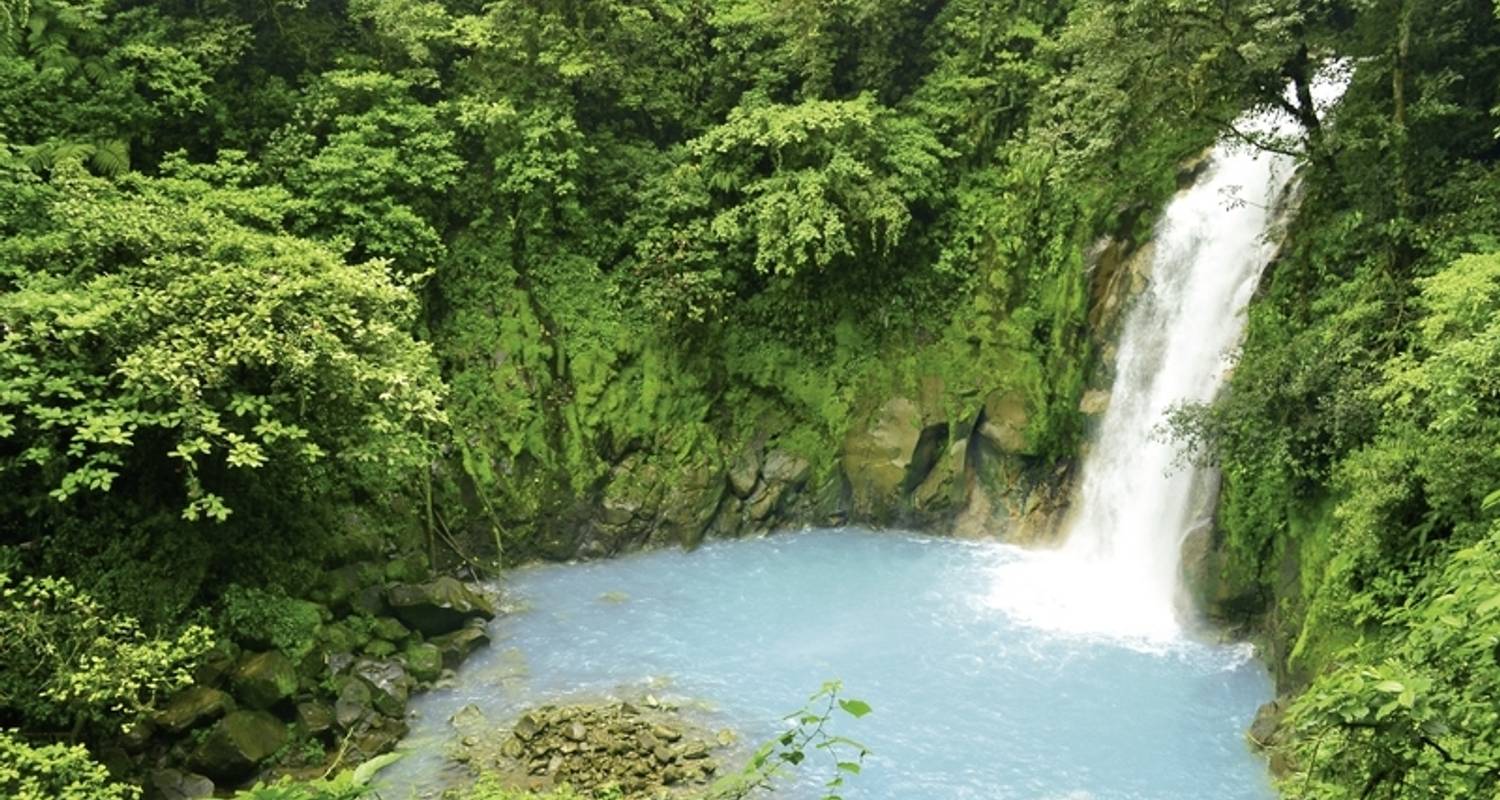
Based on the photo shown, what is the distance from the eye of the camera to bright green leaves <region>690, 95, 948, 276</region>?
14453 mm

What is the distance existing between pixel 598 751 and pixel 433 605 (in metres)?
3.43

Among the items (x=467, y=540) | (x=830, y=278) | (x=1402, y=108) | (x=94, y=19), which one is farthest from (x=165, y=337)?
(x=1402, y=108)

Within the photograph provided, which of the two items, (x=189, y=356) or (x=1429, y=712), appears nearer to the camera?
(x=1429, y=712)

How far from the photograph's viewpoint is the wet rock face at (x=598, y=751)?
929cm

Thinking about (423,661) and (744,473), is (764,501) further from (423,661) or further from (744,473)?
(423,661)

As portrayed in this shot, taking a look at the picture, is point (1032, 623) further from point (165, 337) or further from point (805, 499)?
point (165, 337)

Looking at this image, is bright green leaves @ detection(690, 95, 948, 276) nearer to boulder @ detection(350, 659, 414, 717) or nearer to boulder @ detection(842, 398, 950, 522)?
boulder @ detection(842, 398, 950, 522)

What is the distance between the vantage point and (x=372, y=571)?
11859mm

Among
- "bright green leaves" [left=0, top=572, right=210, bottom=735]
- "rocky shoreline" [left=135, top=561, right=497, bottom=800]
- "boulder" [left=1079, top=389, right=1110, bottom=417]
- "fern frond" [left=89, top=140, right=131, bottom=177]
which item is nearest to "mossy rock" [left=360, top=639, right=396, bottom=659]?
"rocky shoreline" [left=135, top=561, right=497, bottom=800]

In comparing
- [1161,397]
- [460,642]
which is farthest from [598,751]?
[1161,397]

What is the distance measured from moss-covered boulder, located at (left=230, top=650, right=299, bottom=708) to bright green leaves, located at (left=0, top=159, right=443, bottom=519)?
1.57 metres

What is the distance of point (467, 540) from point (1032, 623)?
27.3 ft

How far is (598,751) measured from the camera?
381 inches

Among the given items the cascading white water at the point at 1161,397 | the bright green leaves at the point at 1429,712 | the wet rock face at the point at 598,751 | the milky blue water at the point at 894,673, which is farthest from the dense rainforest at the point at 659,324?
the wet rock face at the point at 598,751
